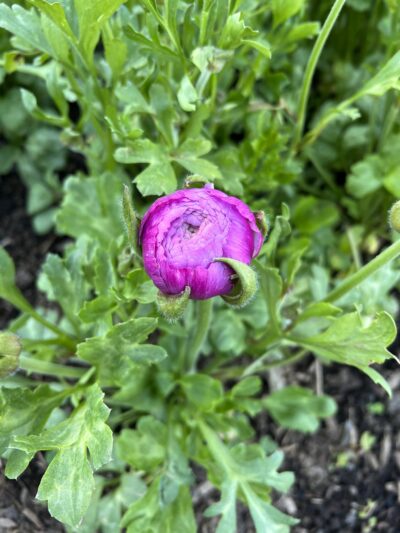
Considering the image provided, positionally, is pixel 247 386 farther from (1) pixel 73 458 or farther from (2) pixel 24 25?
(2) pixel 24 25

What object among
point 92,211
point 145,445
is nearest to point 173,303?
point 145,445

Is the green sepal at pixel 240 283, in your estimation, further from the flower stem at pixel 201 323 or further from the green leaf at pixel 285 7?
the green leaf at pixel 285 7

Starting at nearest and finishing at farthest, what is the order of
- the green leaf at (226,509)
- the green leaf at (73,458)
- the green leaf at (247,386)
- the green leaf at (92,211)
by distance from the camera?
A: the green leaf at (73,458), the green leaf at (226,509), the green leaf at (247,386), the green leaf at (92,211)

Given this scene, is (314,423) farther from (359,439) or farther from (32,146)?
(32,146)

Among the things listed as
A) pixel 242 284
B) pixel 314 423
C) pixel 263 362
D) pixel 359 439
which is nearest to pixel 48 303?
pixel 263 362

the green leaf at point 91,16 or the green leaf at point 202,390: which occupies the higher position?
the green leaf at point 91,16

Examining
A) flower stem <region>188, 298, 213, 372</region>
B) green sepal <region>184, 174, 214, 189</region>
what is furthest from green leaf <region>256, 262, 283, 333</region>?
green sepal <region>184, 174, 214, 189</region>

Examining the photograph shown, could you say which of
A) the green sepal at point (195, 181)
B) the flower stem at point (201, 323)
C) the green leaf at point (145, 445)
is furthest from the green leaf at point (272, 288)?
the green leaf at point (145, 445)
